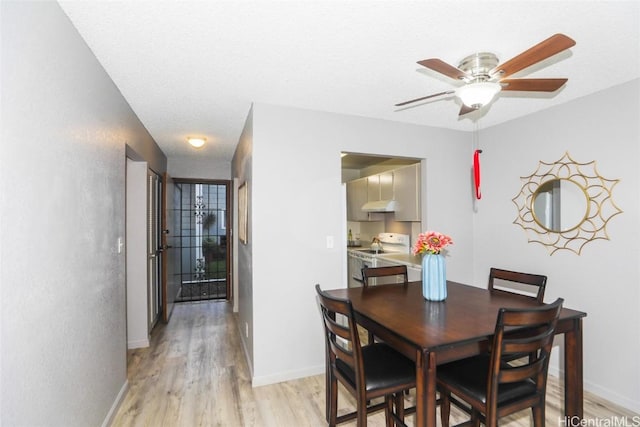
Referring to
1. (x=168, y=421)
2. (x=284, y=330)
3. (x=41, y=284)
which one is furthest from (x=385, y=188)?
(x=41, y=284)

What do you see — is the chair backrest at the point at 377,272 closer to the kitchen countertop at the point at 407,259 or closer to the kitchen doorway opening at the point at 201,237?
the kitchen countertop at the point at 407,259

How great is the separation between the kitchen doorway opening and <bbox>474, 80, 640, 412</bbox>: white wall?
429cm

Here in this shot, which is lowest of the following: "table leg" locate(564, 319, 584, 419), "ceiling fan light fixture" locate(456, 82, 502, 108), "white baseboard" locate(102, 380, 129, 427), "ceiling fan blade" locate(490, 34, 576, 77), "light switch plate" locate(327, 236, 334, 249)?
"white baseboard" locate(102, 380, 129, 427)

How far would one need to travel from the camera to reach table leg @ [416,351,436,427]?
4.72 ft

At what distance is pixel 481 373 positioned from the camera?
68.6 inches

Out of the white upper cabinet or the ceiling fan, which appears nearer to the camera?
the ceiling fan

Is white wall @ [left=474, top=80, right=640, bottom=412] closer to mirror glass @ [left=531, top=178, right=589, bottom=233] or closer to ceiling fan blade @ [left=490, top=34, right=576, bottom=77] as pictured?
mirror glass @ [left=531, top=178, right=589, bottom=233]

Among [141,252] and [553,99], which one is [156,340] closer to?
[141,252]

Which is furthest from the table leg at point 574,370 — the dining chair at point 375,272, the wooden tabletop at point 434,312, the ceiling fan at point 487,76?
the ceiling fan at point 487,76

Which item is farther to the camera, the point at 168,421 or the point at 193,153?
the point at 193,153

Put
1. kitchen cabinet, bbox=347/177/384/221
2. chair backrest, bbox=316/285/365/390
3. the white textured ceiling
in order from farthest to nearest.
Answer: kitchen cabinet, bbox=347/177/384/221, chair backrest, bbox=316/285/365/390, the white textured ceiling

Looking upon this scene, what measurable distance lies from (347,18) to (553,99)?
86.9 inches

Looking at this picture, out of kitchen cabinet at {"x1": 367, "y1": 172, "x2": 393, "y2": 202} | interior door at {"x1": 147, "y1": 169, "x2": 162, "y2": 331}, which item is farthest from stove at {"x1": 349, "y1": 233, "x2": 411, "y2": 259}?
interior door at {"x1": 147, "y1": 169, "x2": 162, "y2": 331}

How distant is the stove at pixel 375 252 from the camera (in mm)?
4519
